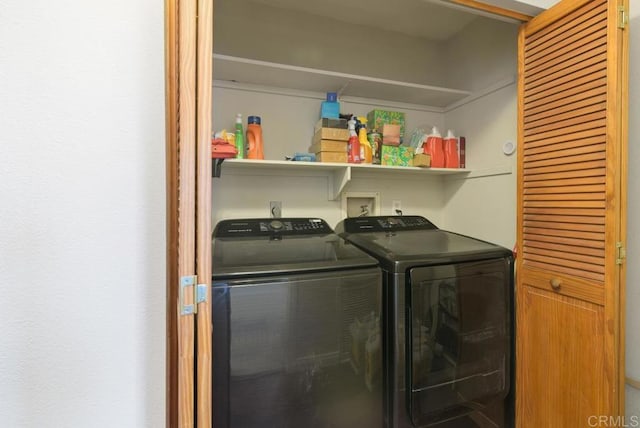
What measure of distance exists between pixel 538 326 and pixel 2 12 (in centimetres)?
209

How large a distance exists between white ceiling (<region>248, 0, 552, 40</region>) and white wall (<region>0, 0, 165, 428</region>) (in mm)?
1487

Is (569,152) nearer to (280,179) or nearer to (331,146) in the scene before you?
(331,146)

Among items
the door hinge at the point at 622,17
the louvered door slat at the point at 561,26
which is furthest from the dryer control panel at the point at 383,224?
the door hinge at the point at 622,17

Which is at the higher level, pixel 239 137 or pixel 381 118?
pixel 381 118

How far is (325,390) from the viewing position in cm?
115

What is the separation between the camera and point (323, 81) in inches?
71.8

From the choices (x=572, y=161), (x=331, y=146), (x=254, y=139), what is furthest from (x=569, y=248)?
(x=254, y=139)

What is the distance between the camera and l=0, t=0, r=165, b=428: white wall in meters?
0.68

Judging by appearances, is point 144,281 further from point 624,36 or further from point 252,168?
point 624,36

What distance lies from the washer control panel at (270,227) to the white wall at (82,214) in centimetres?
84

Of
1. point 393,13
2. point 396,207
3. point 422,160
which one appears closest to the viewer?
point 422,160


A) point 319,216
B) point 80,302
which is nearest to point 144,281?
point 80,302

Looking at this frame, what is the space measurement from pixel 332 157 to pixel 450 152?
898mm

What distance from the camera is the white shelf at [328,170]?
169 centimetres
